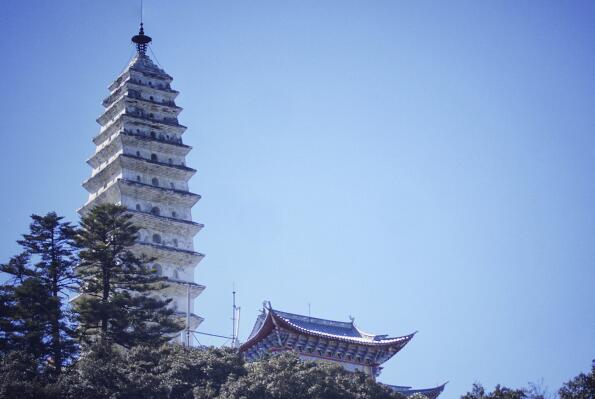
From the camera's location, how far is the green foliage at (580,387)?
95.0 ft

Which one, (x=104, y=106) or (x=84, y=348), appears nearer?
(x=84, y=348)

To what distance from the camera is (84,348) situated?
32906 mm

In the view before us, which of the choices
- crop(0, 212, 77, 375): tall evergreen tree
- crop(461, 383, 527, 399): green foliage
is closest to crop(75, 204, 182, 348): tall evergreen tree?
crop(0, 212, 77, 375): tall evergreen tree

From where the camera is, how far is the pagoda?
39.5 m

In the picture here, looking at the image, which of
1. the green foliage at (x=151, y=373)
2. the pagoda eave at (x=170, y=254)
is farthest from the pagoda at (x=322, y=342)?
the pagoda eave at (x=170, y=254)

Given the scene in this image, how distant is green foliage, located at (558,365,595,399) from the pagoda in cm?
1133

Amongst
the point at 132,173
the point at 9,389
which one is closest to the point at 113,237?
the point at 9,389

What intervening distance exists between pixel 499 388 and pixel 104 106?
4117 cm

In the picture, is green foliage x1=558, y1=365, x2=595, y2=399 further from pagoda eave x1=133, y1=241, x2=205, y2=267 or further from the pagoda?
pagoda eave x1=133, y1=241, x2=205, y2=267

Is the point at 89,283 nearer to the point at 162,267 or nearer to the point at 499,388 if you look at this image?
the point at 162,267

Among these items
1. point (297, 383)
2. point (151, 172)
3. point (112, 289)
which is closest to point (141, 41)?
point (151, 172)

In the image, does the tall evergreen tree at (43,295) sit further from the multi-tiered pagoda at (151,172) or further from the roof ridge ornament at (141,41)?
the roof ridge ornament at (141,41)

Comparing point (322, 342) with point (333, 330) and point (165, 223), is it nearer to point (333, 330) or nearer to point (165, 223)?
point (333, 330)

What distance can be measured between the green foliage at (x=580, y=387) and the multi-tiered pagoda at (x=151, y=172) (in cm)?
2526
